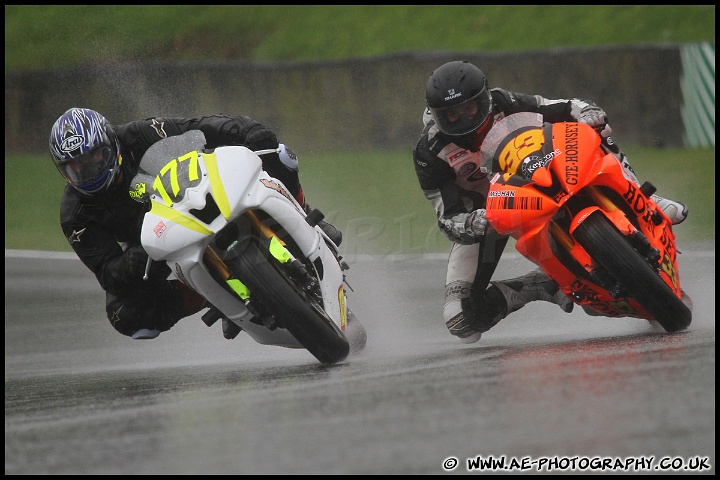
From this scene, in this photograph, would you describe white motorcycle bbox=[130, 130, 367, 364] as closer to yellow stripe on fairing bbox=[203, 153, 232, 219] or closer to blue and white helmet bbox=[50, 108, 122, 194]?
yellow stripe on fairing bbox=[203, 153, 232, 219]

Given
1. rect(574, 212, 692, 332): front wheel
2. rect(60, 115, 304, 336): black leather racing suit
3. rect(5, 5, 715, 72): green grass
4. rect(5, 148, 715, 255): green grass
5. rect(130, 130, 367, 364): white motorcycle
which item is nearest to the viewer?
rect(574, 212, 692, 332): front wheel

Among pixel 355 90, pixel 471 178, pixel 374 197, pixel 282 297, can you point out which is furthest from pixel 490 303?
pixel 355 90

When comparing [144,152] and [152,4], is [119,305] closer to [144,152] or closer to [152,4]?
[144,152]

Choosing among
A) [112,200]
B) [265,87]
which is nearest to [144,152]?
[112,200]

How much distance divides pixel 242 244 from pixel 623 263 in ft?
5.79

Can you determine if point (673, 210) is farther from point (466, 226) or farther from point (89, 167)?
point (89, 167)

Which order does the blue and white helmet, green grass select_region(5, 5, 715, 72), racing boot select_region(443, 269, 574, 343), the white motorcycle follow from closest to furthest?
the white motorcycle
the blue and white helmet
racing boot select_region(443, 269, 574, 343)
green grass select_region(5, 5, 715, 72)

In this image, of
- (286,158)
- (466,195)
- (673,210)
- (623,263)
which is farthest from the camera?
(466,195)

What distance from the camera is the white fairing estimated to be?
5.41 m

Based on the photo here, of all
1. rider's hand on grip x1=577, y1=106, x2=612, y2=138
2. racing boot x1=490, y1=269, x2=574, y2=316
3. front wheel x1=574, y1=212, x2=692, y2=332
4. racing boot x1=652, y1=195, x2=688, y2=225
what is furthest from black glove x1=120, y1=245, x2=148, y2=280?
racing boot x1=652, y1=195, x2=688, y2=225

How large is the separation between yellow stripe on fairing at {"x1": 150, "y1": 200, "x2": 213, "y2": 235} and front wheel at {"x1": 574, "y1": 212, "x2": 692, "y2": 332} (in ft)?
5.76

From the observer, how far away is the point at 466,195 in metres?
6.69

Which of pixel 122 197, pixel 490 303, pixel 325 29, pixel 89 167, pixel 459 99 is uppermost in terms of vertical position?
pixel 459 99

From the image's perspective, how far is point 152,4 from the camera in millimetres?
25703
